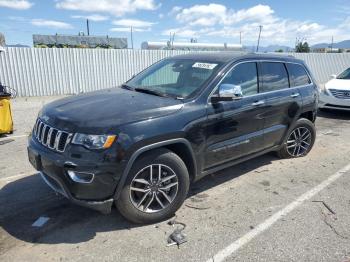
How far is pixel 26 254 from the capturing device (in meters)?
2.97

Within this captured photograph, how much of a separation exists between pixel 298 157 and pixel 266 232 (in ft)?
9.27

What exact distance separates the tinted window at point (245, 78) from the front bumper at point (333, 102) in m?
6.36

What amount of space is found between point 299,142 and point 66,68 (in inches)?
464

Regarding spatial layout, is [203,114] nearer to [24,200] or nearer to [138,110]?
[138,110]

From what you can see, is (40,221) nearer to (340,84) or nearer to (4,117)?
(4,117)

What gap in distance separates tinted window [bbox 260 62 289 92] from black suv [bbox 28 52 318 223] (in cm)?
2

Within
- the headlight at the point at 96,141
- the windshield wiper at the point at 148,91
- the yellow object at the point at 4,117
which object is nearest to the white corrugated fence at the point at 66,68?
the yellow object at the point at 4,117

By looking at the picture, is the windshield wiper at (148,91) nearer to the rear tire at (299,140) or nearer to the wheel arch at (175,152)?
the wheel arch at (175,152)

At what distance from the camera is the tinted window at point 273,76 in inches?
183

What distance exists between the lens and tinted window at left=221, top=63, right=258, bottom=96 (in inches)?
163

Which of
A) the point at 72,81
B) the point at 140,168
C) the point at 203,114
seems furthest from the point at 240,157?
the point at 72,81

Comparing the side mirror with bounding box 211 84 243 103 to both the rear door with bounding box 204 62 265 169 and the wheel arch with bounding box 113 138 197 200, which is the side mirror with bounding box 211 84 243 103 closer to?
the rear door with bounding box 204 62 265 169

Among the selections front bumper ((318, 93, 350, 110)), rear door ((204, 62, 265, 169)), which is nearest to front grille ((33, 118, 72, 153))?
rear door ((204, 62, 265, 169))

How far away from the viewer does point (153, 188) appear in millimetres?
3432
